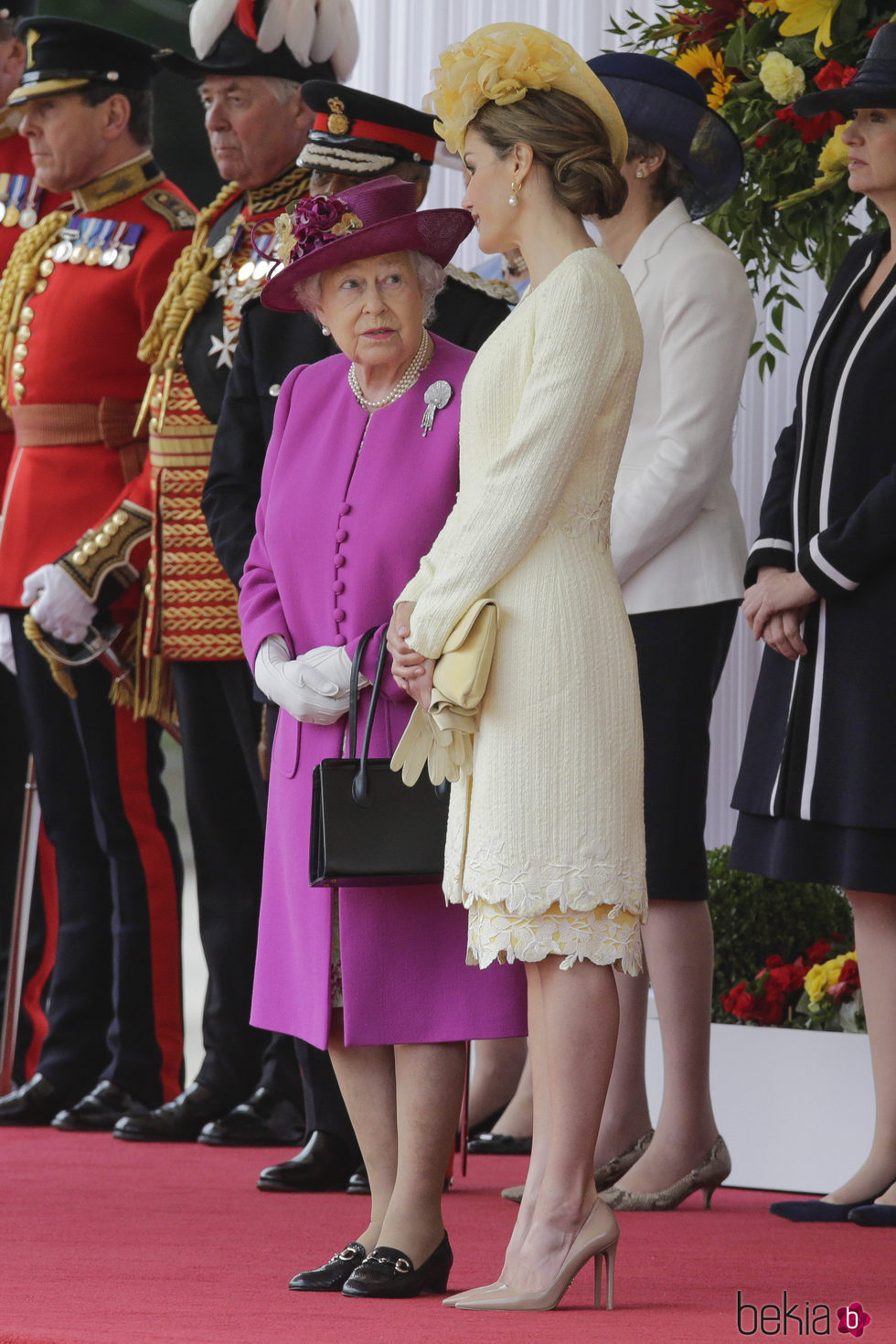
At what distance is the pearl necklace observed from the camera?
2.77m

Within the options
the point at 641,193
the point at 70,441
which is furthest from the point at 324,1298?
the point at 70,441

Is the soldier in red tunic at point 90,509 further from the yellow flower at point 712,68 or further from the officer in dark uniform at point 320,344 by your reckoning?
the yellow flower at point 712,68

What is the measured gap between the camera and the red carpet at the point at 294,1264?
2172 millimetres

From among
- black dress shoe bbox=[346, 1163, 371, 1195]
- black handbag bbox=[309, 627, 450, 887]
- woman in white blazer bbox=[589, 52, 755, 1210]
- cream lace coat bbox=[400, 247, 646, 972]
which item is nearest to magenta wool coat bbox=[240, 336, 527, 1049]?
black handbag bbox=[309, 627, 450, 887]

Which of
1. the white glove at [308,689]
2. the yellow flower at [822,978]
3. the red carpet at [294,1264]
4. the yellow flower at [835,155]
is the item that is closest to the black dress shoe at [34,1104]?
the red carpet at [294,1264]

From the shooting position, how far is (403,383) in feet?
9.10

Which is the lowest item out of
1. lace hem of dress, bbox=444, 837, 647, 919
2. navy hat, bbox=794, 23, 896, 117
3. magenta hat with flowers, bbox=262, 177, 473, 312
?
lace hem of dress, bbox=444, 837, 647, 919

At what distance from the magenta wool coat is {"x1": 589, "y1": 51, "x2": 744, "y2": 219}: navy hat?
776 mm

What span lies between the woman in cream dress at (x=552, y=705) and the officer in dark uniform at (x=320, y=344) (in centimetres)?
112

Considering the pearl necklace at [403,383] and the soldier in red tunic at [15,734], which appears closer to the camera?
the pearl necklace at [403,383]

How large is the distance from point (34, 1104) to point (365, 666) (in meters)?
1.97

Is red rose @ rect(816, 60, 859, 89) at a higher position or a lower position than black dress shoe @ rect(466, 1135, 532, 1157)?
higher

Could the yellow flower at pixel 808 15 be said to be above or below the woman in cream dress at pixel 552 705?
above

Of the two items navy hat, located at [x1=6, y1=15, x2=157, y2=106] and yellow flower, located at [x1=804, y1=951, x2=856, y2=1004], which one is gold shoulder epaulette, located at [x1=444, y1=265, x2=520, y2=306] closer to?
navy hat, located at [x1=6, y1=15, x2=157, y2=106]
